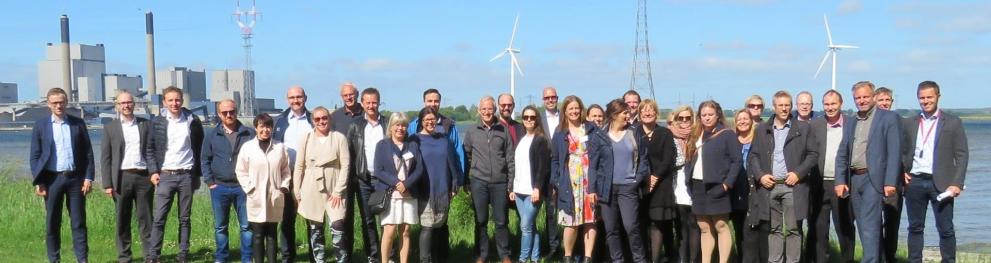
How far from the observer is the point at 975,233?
1414 cm

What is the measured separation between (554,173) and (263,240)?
248 cm

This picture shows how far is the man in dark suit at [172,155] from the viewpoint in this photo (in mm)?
8195

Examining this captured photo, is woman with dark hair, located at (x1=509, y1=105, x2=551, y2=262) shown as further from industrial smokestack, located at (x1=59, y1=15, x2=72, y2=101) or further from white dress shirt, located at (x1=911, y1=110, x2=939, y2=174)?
industrial smokestack, located at (x1=59, y1=15, x2=72, y2=101)

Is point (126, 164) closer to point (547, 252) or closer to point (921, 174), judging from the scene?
point (547, 252)

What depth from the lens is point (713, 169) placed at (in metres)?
7.41

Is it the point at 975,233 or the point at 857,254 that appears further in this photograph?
the point at 975,233

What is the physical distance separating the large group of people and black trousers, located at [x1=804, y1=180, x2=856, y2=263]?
2 cm

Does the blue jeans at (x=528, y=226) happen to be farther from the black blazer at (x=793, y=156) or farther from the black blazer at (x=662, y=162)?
the black blazer at (x=793, y=156)

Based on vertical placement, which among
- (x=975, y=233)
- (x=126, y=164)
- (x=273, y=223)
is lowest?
(x=975, y=233)

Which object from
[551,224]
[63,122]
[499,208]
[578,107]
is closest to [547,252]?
[551,224]

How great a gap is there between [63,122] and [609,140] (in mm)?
4584

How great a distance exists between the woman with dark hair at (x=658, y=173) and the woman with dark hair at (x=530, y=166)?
2.72ft

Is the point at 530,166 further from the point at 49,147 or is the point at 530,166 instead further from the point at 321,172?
the point at 49,147

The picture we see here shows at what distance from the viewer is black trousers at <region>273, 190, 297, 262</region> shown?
8102 mm
